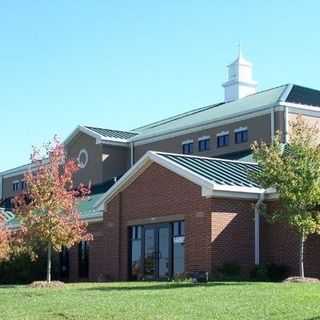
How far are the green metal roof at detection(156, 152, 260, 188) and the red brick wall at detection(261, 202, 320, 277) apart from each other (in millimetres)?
1510

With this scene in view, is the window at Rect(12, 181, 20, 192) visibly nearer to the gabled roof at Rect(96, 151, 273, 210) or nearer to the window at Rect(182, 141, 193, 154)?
the window at Rect(182, 141, 193, 154)

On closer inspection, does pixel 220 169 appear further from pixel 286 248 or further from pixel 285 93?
pixel 285 93

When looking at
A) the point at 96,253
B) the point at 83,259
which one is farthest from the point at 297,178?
the point at 83,259

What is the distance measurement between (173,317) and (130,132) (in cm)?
3333

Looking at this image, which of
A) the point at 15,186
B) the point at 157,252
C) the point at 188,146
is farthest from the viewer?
the point at 15,186

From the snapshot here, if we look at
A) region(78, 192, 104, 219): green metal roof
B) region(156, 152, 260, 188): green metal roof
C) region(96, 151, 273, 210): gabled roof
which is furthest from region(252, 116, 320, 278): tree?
region(78, 192, 104, 219): green metal roof

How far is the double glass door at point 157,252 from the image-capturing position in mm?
29562

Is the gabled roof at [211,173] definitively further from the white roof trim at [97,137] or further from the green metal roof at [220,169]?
the white roof trim at [97,137]

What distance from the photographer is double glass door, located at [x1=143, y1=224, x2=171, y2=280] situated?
29562mm

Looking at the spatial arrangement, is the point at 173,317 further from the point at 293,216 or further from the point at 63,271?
the point at 63,271

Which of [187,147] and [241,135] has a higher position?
[241,135]

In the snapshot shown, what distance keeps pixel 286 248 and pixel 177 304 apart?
1138 centimetres

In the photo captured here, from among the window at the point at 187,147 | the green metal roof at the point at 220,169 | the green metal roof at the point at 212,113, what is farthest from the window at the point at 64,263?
the green metal roof at the point at 220,169

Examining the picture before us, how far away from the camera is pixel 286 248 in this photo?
27.1m
